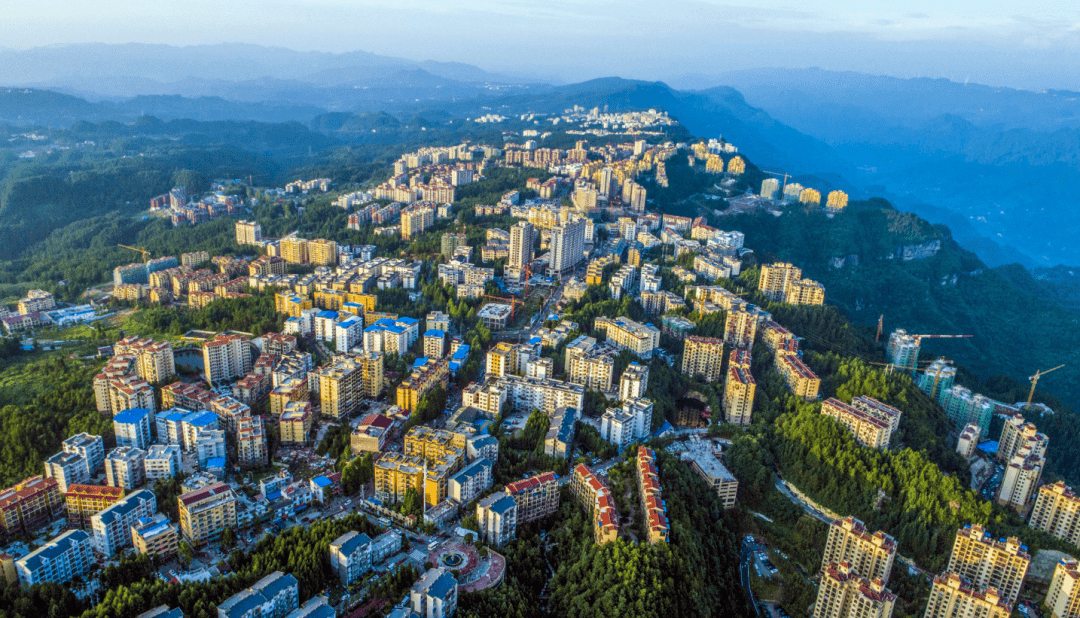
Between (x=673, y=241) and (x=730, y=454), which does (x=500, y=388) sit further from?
(x=673, y=241)

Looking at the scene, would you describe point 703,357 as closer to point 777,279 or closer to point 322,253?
point 777,279

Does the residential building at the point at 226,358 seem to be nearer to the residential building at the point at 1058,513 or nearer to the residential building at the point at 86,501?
the residential building at the point at 86,501

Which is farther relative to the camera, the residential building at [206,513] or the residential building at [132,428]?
the residential building at [132,428]

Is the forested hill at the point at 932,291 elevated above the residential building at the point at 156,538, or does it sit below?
below

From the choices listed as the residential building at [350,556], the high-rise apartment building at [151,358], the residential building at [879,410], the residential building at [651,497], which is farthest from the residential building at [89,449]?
the residential building at [879,410]

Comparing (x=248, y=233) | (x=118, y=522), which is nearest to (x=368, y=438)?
(x=118, y=522)

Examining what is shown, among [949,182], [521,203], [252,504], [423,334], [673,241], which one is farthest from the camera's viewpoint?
[949,182]

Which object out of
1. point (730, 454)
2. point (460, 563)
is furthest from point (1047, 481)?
point (460, 563)
